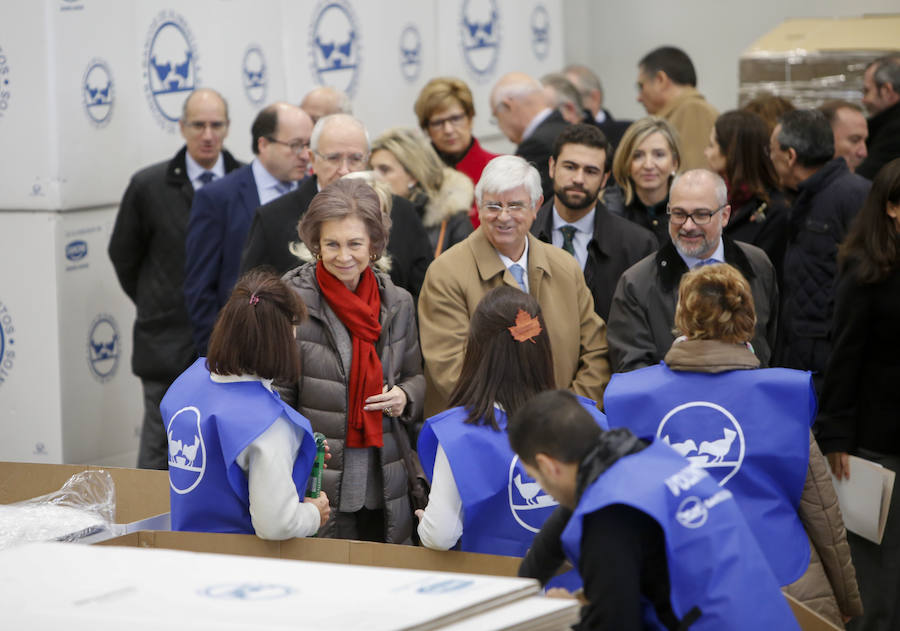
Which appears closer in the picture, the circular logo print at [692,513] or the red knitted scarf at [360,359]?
the circular logo print at [692,513]

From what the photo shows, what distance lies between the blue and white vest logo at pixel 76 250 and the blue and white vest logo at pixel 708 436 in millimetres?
3449

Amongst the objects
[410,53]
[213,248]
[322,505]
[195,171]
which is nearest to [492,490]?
[322,505]

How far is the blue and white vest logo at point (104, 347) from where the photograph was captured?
223 inches

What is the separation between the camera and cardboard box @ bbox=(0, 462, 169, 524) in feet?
10.8

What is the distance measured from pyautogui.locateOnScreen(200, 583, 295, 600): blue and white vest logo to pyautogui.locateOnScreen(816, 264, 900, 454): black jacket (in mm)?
2617

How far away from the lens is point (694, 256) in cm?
398

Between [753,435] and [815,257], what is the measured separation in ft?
7.09

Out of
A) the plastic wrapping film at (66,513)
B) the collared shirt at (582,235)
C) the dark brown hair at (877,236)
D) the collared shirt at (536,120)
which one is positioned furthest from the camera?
the collared shirt at (536,120)

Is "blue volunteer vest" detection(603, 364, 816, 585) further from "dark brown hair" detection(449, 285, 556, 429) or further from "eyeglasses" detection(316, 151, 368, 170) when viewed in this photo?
"eyeglasses" detection(316, 151, 368, 170)

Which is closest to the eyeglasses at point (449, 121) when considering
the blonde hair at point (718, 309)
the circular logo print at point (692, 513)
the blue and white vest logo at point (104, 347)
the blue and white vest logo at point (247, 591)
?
the blue and white vest logo at point (104, 347)

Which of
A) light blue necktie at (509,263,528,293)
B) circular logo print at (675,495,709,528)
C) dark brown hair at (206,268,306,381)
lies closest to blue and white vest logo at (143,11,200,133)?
light blue necktie at (509,263,528,293)

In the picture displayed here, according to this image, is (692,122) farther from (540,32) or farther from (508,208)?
(508,208)

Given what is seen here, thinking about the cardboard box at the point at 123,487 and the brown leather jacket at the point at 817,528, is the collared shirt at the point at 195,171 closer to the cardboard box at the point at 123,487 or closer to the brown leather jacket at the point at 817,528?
the cardboard box at the point at 123,487

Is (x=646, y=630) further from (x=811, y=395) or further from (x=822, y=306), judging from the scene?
(x=822, y=306)
